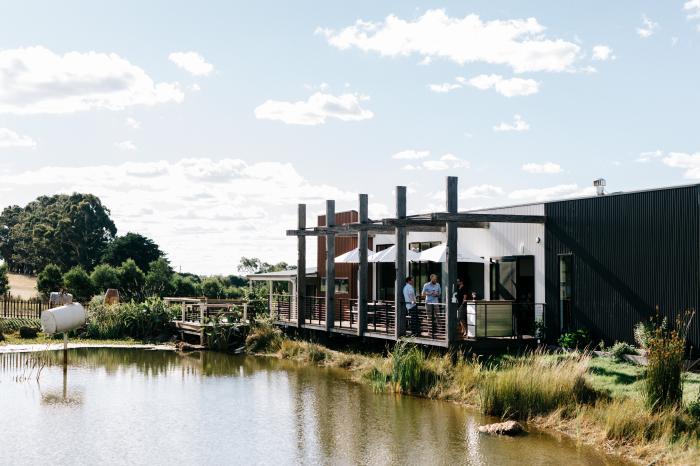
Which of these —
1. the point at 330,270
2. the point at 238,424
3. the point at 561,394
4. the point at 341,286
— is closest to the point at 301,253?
the point at 330,270

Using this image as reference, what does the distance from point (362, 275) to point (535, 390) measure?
8774mm

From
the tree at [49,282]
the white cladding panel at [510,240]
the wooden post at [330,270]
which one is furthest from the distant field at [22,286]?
the white cladding panel at [510,240]

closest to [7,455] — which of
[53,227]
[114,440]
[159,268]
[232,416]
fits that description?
[114,440]

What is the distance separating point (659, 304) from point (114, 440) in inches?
444

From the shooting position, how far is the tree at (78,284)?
150 ft

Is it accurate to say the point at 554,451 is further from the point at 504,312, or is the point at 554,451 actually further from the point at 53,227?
the point at 53,227

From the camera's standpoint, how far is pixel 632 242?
690 inches

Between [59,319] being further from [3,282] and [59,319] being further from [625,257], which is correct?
[3,282]

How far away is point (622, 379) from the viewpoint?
1481 cm

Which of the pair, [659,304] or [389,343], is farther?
[389,343]

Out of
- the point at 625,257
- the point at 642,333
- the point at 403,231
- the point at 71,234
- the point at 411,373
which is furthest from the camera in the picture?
the point at 71,234

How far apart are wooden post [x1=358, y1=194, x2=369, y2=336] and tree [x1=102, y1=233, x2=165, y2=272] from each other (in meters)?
44.9

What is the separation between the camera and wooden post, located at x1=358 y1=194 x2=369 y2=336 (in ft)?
72.3

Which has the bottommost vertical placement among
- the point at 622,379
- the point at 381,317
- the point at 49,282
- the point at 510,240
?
the point at 622,379
